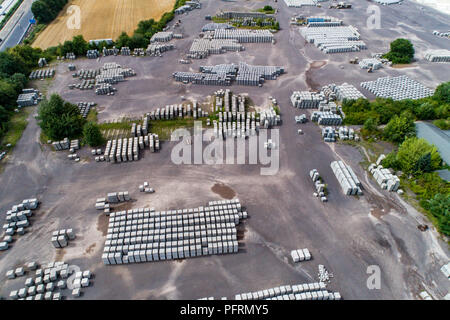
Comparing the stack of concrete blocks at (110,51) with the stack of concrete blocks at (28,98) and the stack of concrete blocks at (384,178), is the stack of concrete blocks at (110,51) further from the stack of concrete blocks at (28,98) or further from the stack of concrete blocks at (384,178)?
the stack of concrete blocks at (384,178)

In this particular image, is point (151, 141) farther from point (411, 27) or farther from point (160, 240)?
point (411, 27)

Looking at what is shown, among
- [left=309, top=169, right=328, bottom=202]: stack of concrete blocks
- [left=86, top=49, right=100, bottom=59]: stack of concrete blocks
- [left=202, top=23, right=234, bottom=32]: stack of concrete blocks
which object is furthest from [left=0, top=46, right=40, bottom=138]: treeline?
[left=309, top=169, right=328, bottom=202]: stack of concrete blocks

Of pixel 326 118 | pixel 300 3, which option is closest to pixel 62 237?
pixel 326 118

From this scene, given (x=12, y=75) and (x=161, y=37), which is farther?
(x=161, y=37)

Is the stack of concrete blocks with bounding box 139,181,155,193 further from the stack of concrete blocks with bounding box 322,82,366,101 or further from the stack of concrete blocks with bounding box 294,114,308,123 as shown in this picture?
the stack of concrete blocks with bounding box 322,82,366,101

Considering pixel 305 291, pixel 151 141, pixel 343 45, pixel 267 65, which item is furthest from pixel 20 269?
pixel 343 45

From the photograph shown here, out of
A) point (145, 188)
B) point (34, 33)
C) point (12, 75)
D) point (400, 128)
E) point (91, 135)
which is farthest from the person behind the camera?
point (34, 33)

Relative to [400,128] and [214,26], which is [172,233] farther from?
[214,26]
